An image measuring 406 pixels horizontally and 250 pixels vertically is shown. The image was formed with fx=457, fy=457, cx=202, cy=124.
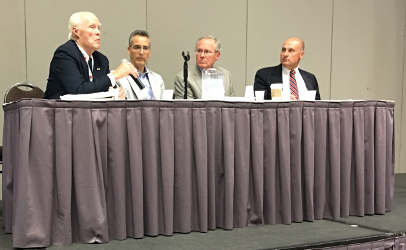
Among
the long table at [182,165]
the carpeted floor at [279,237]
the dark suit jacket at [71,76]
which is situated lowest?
the carpeted floor at [279,237]

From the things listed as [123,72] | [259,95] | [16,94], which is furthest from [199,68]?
[16,94]

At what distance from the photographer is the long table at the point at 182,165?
2.02m

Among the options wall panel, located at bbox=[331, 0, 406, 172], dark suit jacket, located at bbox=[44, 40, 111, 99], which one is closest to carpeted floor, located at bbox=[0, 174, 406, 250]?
dark suit jacket, located at bbox=[44, 40, 111, 99]

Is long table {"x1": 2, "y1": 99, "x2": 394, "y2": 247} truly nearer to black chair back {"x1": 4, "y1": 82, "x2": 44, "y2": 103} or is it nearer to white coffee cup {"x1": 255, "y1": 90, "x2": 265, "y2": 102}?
white coffee cup {"x1": 255, "y1": 90, "x2": 265, "y2": 102}

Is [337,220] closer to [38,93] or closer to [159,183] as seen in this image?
[159,183]

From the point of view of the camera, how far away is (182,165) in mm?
2242

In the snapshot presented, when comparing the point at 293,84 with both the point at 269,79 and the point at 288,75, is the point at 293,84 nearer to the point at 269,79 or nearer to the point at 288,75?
the point at 288,75

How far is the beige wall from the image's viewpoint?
3.84m

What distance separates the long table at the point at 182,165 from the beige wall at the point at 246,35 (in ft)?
5.71

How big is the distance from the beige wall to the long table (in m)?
1.74

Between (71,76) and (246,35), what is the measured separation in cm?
270

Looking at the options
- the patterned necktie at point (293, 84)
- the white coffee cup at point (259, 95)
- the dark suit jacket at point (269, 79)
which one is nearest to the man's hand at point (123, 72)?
the white coffee cup at point (259, 95)

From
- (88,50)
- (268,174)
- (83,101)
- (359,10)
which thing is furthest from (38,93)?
(359,10)

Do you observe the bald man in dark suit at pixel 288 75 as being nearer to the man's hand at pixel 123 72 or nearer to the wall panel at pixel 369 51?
the man's hand at pixel 123 72
